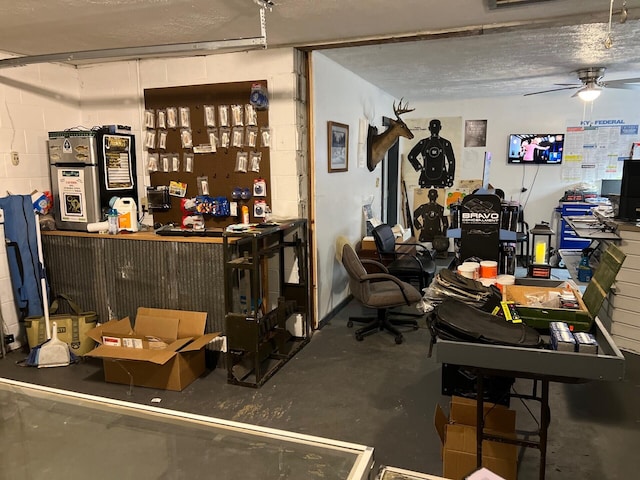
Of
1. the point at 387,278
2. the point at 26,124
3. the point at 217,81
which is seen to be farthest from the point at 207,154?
the point at 387,278

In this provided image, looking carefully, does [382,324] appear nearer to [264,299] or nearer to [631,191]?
[264,299]

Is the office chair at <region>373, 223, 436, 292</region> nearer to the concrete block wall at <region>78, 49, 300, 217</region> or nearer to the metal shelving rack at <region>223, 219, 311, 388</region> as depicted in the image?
the metal shelving rack at <region>223, 219, 311, 388</region>

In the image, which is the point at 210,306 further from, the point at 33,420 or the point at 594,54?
the point at 594,54

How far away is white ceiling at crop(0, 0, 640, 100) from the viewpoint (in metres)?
2.88

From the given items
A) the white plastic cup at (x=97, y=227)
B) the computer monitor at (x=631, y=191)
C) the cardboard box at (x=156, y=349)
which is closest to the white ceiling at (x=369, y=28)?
the computer monitor at (x=631, y=191)

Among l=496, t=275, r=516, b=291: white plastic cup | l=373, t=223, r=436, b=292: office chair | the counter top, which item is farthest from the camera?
l=373, t=223, r=436, b=292: office chair

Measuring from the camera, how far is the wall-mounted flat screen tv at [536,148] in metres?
7.17

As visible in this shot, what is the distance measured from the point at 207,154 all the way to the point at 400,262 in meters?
2.19

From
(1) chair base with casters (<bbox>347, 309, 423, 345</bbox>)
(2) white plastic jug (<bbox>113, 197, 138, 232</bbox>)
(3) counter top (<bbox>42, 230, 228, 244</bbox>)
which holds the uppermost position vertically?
(2) white plastic jug (<bbox>113, 197, 138, 232</bbox>)

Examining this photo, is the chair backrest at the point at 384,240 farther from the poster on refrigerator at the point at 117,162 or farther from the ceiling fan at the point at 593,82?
the ceiling fan at the point at 593,82

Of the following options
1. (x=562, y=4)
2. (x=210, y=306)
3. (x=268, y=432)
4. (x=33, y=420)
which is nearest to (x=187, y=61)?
(x=210, y=306)

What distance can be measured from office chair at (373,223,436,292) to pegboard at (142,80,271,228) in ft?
4.97

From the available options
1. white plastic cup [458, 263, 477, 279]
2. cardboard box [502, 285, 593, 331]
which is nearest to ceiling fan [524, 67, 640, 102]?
white plastic cup [458, 263, 477, 279]

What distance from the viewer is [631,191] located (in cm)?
400
